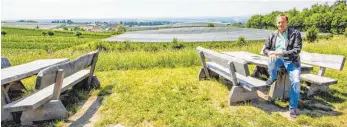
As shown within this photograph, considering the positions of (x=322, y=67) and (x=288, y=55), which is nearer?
(x=288, y=55)

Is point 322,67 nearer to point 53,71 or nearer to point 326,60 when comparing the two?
point 326,60

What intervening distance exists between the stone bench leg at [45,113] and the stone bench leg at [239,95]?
2.53 metres

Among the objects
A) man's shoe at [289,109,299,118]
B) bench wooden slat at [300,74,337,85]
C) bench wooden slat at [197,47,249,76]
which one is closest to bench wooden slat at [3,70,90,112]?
bench wooden slat at [197,47,249,76]

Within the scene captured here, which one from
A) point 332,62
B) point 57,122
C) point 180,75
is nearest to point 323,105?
point 332,62

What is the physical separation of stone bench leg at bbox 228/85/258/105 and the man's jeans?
0.47m

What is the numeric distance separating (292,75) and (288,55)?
305 millimetres

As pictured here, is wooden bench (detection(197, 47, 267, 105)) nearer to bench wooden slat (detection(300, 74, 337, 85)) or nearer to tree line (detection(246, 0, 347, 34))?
bench wooden slat (detection(300, 74, 337, 85))

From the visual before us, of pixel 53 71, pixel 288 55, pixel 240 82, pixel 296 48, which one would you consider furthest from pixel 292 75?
pixel 53 71

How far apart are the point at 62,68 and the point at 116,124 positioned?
1134 mm

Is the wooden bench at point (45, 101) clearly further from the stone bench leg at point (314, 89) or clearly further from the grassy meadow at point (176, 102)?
the stone bench leg at point (314, 89)

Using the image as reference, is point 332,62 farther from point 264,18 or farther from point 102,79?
point 264,18

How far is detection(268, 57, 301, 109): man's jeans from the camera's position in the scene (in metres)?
4.58

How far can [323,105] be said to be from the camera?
508 cm

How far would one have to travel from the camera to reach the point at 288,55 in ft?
15.4
